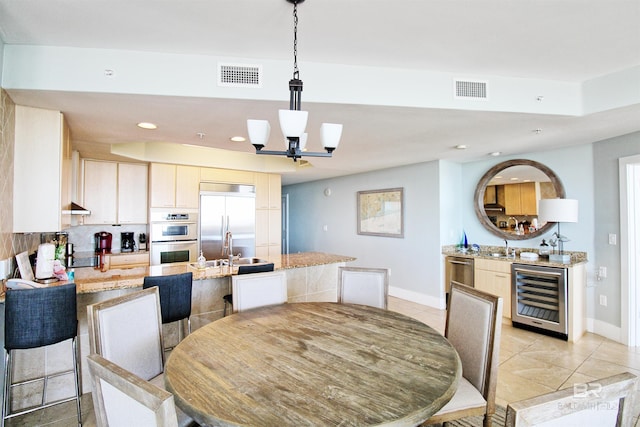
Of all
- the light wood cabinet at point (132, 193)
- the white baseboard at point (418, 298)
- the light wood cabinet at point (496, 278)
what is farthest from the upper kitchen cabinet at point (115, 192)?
the light wood cabinet at point (496, 278)

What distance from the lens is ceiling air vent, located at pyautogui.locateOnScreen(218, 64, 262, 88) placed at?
87.0 inches

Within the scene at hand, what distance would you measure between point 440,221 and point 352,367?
384cm

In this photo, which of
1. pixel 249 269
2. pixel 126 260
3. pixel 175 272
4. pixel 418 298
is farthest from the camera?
pixel 418 298

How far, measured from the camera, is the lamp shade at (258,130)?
5.74 ft

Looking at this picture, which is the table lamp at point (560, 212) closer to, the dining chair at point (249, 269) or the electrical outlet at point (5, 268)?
the dining chair at point (249, 269)

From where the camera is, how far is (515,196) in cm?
441

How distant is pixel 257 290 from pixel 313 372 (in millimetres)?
1135

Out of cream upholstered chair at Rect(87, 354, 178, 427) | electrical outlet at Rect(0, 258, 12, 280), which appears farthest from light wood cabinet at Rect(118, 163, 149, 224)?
cream upholstered chair at Rect(87, 354, 178, 427)

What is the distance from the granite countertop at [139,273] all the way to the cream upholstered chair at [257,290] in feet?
1.97

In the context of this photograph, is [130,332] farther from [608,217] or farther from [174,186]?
[608,217]

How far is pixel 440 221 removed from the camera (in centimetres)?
469

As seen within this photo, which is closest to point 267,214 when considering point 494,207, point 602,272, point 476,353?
point 494,207

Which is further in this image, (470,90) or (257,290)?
(470,90)

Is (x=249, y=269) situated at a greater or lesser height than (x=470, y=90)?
lesser
